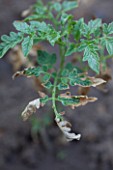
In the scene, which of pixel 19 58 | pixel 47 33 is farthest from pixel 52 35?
pixel 19 58

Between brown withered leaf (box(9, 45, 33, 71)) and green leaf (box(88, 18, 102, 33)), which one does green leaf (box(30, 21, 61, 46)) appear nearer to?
green leaf (box(88, 18, 102, 33))

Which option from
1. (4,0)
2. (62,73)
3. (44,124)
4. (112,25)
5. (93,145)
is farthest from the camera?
(4,0)

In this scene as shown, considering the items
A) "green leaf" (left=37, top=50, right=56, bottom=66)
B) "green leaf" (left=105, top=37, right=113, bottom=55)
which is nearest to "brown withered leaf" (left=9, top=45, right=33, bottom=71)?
"green leaf" (left=37, top=50, right=56, bottom=66)

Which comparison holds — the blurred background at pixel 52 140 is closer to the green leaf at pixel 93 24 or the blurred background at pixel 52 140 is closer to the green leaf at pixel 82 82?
the green leaf at pixel 82 82

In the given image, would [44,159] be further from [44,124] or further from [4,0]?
[4,0]

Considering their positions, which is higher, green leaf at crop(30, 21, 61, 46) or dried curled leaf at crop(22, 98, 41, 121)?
green leaf at crop(30, 21, 61, 46)

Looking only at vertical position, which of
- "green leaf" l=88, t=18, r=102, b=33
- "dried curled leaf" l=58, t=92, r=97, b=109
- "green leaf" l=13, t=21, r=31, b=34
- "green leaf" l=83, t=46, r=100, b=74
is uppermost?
"green leaf" l=88, t=18, r=102, b=33

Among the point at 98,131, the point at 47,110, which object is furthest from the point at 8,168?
the point at 98,131

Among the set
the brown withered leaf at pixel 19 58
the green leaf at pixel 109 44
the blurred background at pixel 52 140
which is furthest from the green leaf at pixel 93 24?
the blurred background at pixel 52 140
